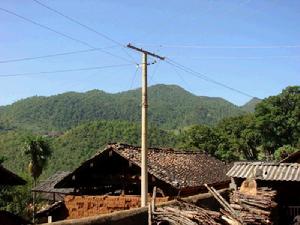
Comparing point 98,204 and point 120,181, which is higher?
point 120,181

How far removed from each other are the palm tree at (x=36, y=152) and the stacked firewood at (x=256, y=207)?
36.9 m

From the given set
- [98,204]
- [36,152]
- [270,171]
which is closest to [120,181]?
[98,204]

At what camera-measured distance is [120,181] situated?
21219 mm

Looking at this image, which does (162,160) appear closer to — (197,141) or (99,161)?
(99,161)

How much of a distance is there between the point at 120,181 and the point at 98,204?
1.75 meters

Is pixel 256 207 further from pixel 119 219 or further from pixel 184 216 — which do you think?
pixel 119 219

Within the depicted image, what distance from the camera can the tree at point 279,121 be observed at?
208 feet

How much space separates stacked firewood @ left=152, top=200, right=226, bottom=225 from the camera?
10883mm

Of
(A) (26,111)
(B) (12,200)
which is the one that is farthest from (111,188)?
(A) (26,111)

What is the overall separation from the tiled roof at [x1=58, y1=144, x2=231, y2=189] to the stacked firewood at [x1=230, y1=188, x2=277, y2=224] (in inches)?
195

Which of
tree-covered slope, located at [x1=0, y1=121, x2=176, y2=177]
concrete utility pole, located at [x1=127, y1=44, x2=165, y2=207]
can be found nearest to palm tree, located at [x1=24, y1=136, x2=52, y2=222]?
concrete utility pole, located at [x1=127, y1=44, x2=165, y2=207]

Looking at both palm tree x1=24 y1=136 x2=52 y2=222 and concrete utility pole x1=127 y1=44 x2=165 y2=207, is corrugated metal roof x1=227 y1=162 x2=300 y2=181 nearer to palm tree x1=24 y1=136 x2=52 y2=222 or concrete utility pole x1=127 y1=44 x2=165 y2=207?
concrete utility pole x1=127 y1=44 x2=165 y2=207

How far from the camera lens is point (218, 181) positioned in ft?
82.6

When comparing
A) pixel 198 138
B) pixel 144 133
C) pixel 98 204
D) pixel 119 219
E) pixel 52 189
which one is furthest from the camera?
pixel 198 138
